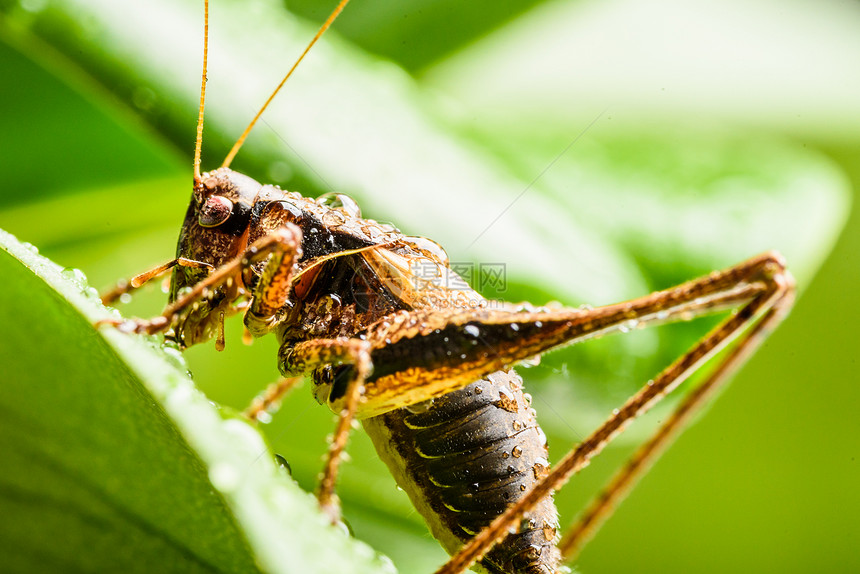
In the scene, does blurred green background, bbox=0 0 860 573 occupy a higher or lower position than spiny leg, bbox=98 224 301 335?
higher

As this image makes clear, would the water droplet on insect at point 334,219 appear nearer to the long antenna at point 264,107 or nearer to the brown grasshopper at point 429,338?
the brown grasshopper at point 429,338

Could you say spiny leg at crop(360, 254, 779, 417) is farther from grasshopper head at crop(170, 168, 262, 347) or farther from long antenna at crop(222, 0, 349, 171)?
long antenna at crop(222, 0, 349, 171)

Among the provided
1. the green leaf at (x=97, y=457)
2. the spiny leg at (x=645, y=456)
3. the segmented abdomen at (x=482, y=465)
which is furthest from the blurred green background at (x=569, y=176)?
the green leaf at (x=97, y=457)

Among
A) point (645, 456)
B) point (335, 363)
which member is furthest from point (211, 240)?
point (645, 456)

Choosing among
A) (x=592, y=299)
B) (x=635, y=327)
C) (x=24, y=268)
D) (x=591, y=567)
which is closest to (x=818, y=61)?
(x=592, y=299)

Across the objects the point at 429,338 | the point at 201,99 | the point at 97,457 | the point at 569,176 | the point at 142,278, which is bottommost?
the point at 97,457

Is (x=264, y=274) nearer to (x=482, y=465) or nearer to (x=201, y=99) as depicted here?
(x=201, y=99)

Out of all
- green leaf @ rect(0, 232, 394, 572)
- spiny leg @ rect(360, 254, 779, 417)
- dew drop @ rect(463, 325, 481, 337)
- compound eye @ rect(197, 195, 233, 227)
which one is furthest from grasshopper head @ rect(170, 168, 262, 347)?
green leaf @ rect(0, 232, 394, 572)

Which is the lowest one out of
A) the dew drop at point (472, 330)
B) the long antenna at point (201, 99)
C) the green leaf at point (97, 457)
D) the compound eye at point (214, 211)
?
the green leaf at point (97, 457)
